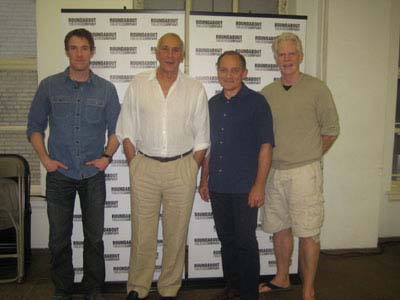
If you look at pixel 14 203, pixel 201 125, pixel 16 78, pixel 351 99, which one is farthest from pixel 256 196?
pixel 16 78

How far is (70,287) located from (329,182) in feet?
7.93

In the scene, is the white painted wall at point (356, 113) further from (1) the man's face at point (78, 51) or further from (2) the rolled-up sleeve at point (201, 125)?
(1) the man's face at point (78, 51)

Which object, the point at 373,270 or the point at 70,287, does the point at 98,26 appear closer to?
the point at 70,287

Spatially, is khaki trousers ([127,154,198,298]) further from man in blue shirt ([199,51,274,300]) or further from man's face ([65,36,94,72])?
man's face ([65,36,94,72])

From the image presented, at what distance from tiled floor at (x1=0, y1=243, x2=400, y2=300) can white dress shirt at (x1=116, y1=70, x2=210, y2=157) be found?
1.15 meters

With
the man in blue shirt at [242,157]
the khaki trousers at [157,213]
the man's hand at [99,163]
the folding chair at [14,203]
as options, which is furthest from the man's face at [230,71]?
the folding chair at [14,203]

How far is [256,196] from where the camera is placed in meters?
2.21

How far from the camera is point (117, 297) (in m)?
2.59

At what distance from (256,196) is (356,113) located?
174cm

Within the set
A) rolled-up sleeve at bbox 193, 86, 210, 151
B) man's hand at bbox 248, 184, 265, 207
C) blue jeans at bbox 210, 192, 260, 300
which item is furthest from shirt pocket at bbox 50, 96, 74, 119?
man's hand at bbox 248, 184, 265, 207

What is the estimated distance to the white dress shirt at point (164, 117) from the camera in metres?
2.25

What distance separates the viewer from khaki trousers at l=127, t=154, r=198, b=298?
7.41 ft

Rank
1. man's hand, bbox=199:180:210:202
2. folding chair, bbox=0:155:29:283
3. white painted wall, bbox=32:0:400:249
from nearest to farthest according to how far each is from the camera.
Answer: man's hand, bbox=199:180:210:202 < folding chair, bbox=0:155:29:283 < white painted wall, bbox=32:0:400:249

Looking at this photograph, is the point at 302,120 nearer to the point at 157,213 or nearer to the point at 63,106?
the point at 157,213
